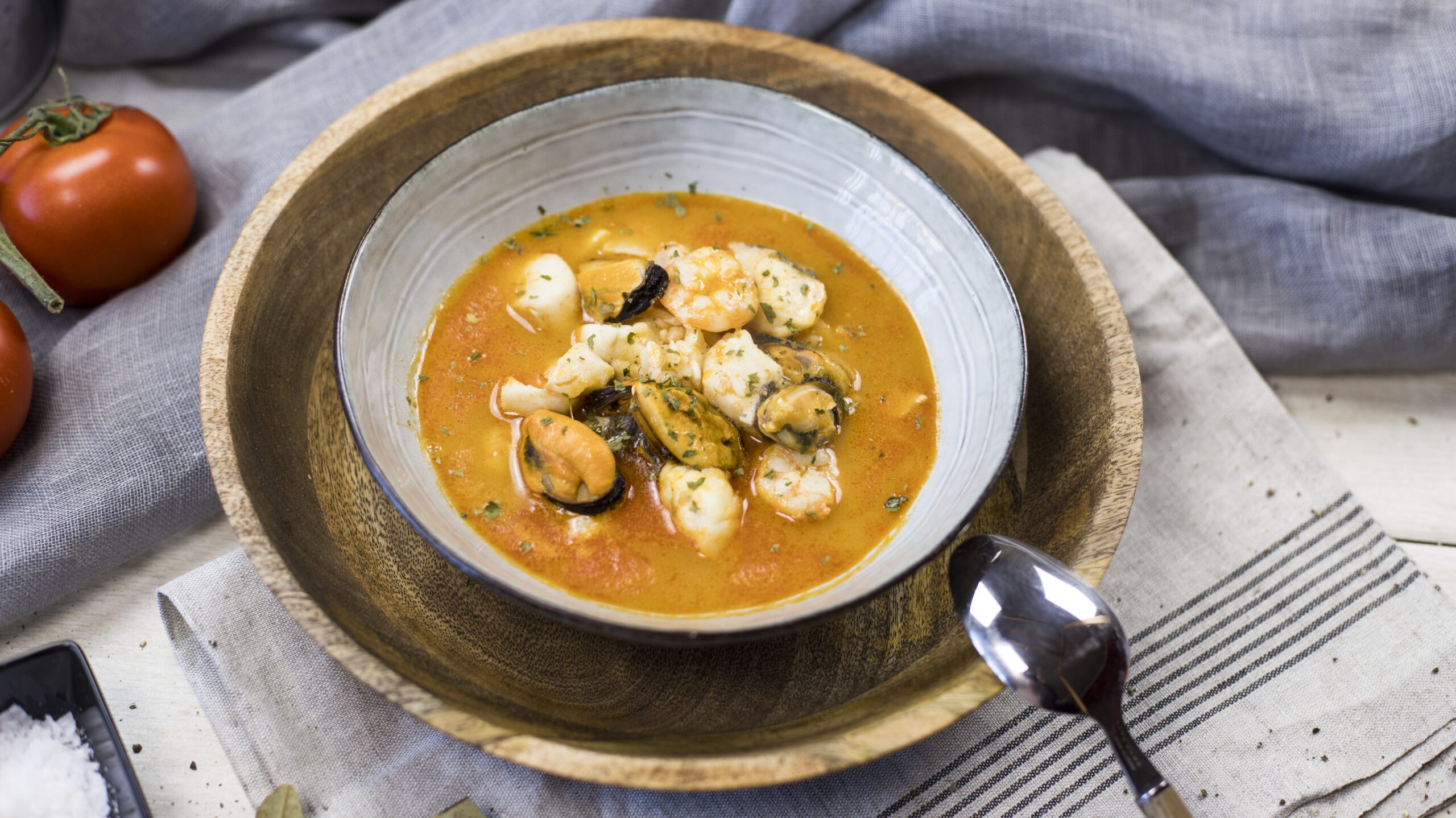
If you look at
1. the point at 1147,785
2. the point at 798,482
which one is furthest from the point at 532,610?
the point at 1147,785

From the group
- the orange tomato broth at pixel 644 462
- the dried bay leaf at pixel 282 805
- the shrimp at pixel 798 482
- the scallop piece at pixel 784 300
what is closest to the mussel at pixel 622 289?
the orange tomato broth at pixel 644 462

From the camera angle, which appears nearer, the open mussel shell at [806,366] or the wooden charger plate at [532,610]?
the wooden charger plate at [532,610]

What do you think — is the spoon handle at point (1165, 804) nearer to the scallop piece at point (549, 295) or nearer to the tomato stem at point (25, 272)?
the scallop piece at point (549, 295)

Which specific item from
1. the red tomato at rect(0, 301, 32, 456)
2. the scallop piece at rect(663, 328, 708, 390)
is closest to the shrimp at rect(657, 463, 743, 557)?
the scallop piece at rect(663, 328, 708, 390)

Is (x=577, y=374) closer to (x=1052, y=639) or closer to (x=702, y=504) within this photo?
(x=702, y=504)

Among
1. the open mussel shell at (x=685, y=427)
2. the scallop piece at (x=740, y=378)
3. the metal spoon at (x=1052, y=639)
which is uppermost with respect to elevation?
the scallop piece at (x=740, y=378)
